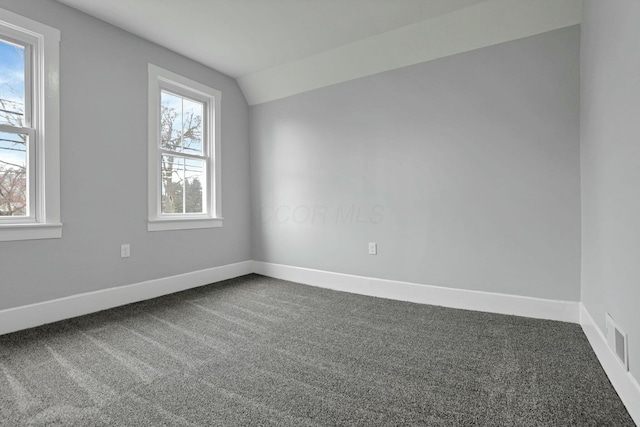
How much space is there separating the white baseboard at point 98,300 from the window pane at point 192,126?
144 centimetres

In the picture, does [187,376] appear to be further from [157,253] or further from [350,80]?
[350,80]

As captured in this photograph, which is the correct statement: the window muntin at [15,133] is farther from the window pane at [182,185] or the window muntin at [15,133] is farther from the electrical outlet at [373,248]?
the electrical outlet at [373,248]

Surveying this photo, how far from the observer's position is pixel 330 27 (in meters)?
2.88

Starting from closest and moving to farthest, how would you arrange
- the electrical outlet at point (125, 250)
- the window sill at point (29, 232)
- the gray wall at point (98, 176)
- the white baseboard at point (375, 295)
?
1. the white baseboard at point (375, 295)
2. the window sill at point (29, 232)
3. the gray wall at point (98, 176)
4. the electrical outlet at point (125, 250)

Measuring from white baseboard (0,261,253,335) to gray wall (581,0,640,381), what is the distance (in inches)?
137

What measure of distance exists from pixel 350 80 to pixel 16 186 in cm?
305

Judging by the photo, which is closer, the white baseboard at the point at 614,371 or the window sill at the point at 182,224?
the white baseboard at the point at 614,371

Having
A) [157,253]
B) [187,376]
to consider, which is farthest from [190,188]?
[187,376]

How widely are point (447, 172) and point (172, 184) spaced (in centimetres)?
283

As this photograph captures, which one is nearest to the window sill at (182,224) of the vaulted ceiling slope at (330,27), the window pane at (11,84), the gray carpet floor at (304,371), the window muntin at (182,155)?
the window muntin at (182,155)

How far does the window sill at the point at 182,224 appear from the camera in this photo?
3182 mm

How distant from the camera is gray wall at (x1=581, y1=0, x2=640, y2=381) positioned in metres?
1.35

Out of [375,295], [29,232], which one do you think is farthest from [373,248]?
[29,232]

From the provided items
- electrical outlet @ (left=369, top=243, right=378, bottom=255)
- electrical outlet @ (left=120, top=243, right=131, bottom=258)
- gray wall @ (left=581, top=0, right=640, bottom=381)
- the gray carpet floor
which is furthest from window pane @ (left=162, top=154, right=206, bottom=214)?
gray wall @ (left=581, top=0, right=640, bottom=381)
